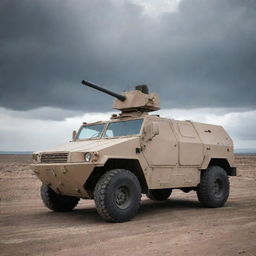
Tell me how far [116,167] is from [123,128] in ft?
3.18

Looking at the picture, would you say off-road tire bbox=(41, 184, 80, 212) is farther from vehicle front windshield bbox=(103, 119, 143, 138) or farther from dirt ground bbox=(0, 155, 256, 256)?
vehicle front windshield bbox=(103, 119, 143, 138)

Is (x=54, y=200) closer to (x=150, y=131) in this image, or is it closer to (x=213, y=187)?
(x=150, y=131)

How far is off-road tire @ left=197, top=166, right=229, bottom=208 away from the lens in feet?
30.6

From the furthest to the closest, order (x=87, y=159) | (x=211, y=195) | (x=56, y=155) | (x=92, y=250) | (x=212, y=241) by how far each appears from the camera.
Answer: (x=211, y=195) → (x=56, y=155) → (x=87, y=159) → (x=212, y=241) → (x=92, y=250)

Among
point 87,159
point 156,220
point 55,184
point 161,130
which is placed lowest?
point 156,220

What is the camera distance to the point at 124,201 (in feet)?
24.6

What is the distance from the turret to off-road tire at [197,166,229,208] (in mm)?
2005

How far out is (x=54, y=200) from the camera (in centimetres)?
878

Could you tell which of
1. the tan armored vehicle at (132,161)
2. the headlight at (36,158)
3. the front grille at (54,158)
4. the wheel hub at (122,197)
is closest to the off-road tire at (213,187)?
the tan armored vehicle at (132,161)

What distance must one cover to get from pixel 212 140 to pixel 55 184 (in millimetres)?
4151

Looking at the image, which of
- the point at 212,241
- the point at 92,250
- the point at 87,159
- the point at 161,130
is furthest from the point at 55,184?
the point at 212,241

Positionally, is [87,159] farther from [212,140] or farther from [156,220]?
[212,140]

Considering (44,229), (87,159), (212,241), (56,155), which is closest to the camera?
(212,241)

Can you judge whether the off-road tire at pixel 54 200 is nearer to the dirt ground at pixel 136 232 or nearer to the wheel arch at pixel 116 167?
the dirt ground at pixel 136 232
